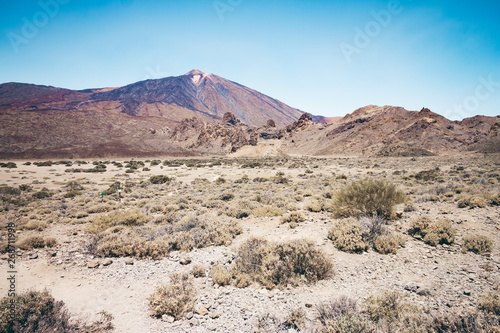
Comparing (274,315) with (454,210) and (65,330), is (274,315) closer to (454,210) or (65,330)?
(65,330)

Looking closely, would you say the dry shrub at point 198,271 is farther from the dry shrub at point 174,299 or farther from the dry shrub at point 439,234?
the dry shrub at point 439,234

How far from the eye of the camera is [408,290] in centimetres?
416

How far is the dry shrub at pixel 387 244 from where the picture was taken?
5.56 metres

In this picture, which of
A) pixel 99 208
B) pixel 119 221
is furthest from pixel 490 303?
pixel 99 208

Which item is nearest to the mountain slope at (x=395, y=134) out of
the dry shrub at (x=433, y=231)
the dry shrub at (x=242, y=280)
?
the dry shrub at (x=433, y=231)

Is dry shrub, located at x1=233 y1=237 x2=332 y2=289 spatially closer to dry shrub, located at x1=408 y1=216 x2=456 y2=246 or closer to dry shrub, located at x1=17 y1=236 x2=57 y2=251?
dry shrub, located at x1=408 y1=216 x2=456 y2=246

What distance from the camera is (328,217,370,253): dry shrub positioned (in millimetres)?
5812

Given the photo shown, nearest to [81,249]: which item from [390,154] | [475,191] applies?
[475,191]

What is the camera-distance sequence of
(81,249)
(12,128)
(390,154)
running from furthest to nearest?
(12,128)
(390,154)
(81,249)

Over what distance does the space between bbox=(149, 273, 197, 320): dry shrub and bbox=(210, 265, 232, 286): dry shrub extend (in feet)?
1.65

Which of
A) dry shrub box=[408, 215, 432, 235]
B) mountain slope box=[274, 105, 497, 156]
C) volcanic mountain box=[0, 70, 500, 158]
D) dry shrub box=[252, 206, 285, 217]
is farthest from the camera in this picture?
volcanic mountain box=[0, 70, 500, 158]

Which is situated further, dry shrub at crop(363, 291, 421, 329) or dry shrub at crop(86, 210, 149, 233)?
dry shrub at crop(86, 210, 149, 233)

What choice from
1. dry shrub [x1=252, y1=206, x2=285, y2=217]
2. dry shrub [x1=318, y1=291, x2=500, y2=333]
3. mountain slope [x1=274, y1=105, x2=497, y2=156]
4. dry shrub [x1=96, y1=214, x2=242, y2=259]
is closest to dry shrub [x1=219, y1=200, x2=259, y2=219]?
dry shrub [x1=252, y1=206, x2=285, y2=217]

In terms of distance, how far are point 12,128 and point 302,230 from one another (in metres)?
113
